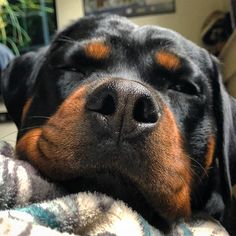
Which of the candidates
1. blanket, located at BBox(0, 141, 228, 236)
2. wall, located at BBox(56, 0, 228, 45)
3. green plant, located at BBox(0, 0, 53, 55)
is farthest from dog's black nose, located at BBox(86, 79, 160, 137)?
wall, located at BBox(56, 0, 228, 45)

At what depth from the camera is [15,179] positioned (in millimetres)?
766

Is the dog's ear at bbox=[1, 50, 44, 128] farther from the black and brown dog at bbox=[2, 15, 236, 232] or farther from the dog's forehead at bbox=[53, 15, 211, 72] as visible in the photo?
the dog's forehead at bbox=[53, 15, 211, 72]

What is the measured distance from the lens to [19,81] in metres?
1.44

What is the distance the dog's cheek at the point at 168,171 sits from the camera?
34.5 inches

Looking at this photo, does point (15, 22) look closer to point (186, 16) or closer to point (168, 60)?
point (186, 16)

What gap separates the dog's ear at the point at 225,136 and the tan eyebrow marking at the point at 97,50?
0.37m

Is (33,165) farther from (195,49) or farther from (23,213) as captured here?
(195,49)

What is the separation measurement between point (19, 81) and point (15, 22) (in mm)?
2311

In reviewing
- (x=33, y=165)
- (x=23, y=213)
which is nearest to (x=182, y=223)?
(x=33, y=165)

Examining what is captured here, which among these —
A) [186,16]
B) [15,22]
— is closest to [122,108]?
[15,22]

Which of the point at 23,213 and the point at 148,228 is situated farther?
the point at 148,228

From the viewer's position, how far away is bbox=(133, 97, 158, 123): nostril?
84 cm

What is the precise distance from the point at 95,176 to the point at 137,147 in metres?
0.09

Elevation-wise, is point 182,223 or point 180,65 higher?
point 180,65
